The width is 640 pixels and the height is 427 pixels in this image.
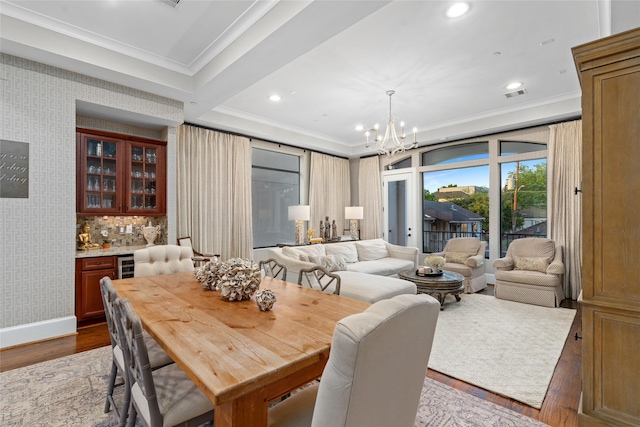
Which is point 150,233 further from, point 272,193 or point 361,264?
point 361,264

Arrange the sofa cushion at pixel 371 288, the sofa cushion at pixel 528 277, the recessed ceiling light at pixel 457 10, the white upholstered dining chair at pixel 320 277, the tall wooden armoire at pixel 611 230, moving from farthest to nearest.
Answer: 1. the sofa cushion at pixel 528 277
2. the sofa cushion at pixel 371 288
3. the recessed ceiling light at pixel 457 10
4. the white upholstered dining chair at pixel 320 277
5. the tall wooden armoire at pixel 611 230

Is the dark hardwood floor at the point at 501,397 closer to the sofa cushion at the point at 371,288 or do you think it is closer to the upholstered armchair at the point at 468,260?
the sofa cushion at the point at 371,288

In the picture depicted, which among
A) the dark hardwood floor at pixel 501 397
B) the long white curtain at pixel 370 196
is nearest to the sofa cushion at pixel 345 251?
the long white curtain at pixel 370 196

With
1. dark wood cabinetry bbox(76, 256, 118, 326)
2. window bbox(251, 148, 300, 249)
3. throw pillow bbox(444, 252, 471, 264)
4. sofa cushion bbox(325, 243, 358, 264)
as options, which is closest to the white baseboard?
dark wood cabinetry bbox(76, 256, 118, 326)

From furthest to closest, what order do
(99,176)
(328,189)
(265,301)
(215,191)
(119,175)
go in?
(328,189) < (215,191) < (119,175) < (99,176) < (265,301)

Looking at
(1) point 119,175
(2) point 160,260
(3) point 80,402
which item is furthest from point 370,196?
(3) point 80,402

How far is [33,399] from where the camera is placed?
84.7 inches

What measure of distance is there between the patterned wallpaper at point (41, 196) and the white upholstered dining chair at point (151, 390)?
2560 mm

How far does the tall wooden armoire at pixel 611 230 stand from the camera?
170 centimetres

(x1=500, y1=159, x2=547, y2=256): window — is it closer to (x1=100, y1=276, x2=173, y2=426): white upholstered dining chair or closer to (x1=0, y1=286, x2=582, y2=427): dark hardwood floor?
(x1=0, y1=286, x2=582, y2=427): dark hardwood floor

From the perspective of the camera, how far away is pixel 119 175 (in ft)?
13.2

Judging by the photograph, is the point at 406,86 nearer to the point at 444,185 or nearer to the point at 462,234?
the point at 444,185

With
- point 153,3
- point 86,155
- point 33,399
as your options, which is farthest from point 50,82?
point 33,399

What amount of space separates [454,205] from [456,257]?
136cm
